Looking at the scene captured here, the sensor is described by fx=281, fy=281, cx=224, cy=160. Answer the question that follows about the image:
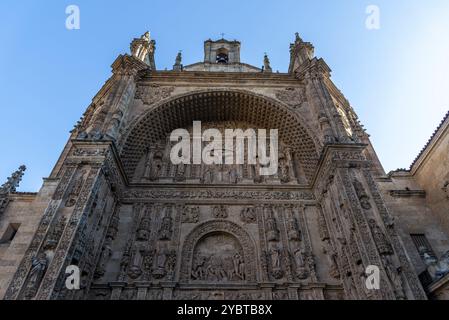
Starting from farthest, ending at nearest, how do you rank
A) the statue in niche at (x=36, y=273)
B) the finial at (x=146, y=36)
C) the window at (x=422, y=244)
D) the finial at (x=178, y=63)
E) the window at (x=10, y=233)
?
the finial at (x=178, y=63), the finial at (x=146, y=36), the window at (x=10, y=233), the window at (x=422, y=244), the statue in niche at (x=36, y=273)

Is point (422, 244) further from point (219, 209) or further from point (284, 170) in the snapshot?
point (219, 209)

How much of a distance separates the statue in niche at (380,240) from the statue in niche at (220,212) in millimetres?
4383

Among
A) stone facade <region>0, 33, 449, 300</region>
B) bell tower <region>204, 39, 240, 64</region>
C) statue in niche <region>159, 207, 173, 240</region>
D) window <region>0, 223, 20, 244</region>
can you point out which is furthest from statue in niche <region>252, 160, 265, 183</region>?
bell tower <region>204, 39, 240, 64</region>

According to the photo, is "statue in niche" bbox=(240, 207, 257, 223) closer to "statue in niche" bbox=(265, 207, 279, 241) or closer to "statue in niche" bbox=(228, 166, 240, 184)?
"statue in niche" bbox=(265, 207, 279, 241)

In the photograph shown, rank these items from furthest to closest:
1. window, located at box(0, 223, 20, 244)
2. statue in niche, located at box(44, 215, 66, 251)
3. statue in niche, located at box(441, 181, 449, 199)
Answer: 1. statue in niche, located at box(441, 181, 449, 199)
2. window, located at box(0, 223, 20, 244)
3. statue in niche, located at box(44, 215, 66, 251)

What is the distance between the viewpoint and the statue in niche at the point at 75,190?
746 cm

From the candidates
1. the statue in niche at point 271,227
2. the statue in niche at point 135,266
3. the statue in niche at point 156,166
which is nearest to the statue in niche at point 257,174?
the statue in niche at point 271,227

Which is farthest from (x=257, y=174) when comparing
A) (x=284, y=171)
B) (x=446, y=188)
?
(x=446, y=188)

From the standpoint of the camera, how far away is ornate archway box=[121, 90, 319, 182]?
1069 centimetres

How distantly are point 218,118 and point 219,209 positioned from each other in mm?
4844

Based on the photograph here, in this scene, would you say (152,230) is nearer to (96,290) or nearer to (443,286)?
(96,290)

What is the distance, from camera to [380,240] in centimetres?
682

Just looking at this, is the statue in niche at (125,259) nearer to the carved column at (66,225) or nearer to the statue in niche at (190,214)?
the carved column at (66,225)

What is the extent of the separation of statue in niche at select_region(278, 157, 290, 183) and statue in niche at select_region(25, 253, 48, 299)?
7.76 metres
